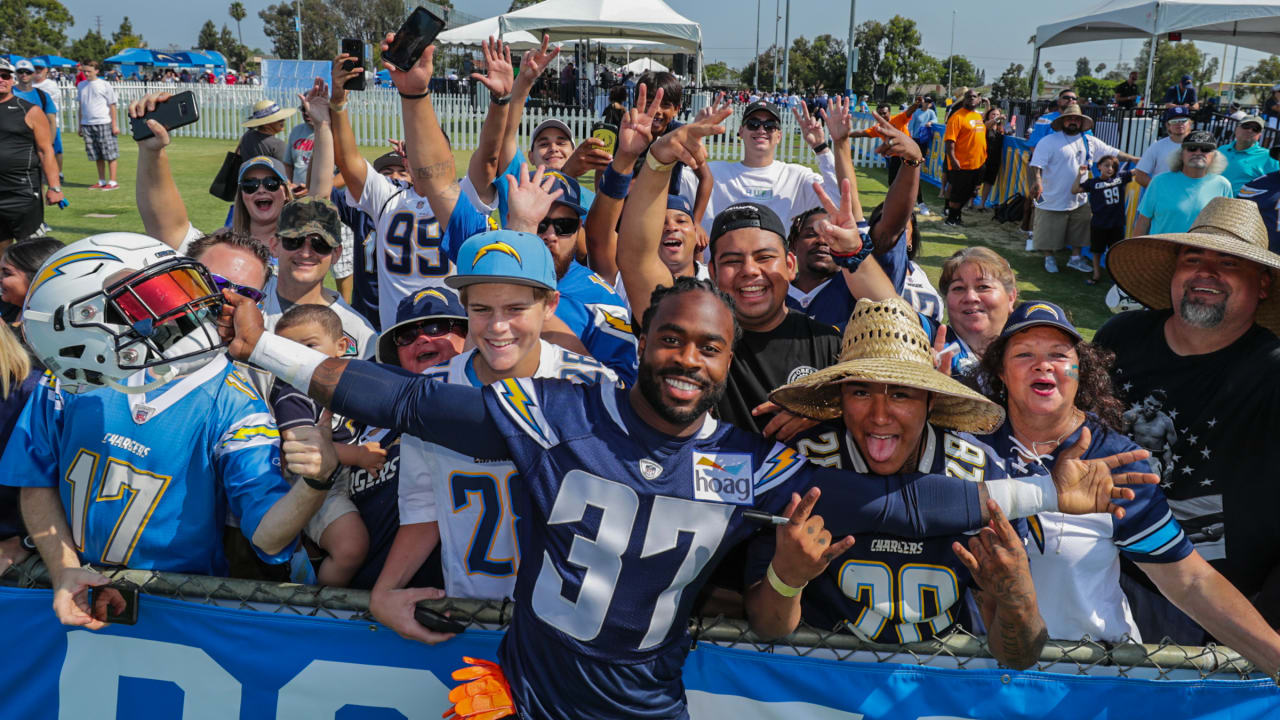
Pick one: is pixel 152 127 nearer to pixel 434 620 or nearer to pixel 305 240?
pixel 305 240

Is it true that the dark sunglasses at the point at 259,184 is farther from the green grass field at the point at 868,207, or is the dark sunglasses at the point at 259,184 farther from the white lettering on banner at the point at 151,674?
the green grass field at the point at 868,207

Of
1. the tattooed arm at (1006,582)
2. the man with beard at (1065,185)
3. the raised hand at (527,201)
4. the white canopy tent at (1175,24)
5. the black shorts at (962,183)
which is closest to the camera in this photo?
the tattooed arm at (1006,582)

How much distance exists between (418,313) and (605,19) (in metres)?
19.3

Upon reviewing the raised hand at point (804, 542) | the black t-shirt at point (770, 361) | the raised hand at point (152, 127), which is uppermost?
the raised hand at point (152, 127)

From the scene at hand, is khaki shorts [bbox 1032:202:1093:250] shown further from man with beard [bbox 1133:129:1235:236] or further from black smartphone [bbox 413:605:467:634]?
black smartphone [bbox 413:605:467:634]

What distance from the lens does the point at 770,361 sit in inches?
135

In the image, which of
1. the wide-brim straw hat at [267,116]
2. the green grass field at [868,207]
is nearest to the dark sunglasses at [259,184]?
the wide-brim straw hat at [267,116]

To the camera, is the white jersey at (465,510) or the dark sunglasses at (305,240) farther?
the dark sunglasses at (305,240)

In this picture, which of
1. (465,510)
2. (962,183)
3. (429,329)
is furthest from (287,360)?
(962,183)

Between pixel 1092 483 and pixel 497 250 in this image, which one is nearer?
pixel 1092 483

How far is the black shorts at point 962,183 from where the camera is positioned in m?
15.6

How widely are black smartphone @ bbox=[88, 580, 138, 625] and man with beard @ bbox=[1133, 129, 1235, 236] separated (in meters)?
10.0

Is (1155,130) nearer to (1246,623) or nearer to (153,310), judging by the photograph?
(1246,623)

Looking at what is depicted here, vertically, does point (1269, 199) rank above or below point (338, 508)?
above
